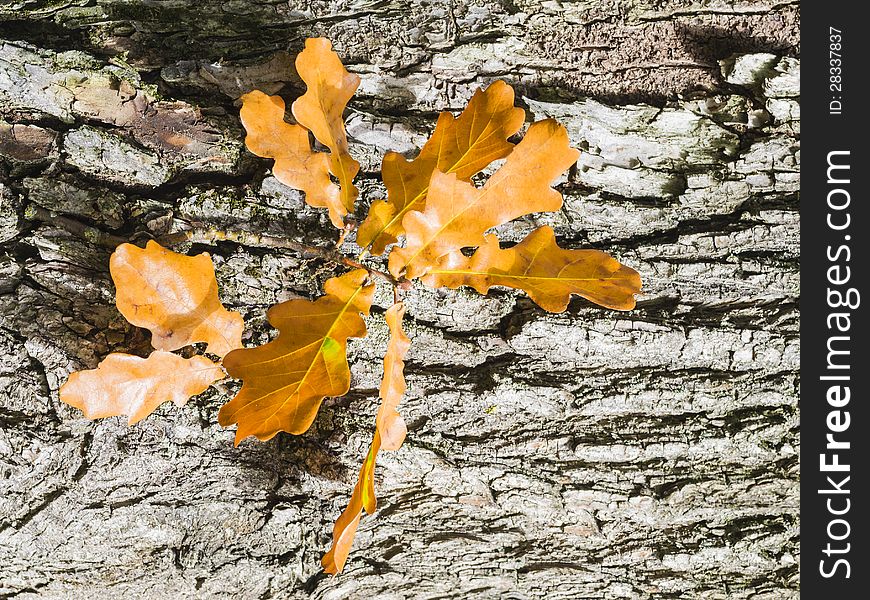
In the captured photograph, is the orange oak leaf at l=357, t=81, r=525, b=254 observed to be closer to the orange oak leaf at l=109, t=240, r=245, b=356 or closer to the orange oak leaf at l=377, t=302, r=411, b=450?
the orange oak leaf at l=377, t=302, r=411, b=450

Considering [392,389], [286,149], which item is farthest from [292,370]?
[286,149]

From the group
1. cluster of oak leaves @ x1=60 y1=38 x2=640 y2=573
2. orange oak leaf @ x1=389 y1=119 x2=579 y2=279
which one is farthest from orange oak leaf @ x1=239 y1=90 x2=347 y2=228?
orange oak leaf @ x1=389 y1=119 x2=579 y2=279

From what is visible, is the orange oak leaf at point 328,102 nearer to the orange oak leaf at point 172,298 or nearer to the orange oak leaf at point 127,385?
the orange oak leaf at point 172,298

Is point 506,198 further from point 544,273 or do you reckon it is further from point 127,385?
point 127,385

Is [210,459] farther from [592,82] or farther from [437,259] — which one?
[592,82]

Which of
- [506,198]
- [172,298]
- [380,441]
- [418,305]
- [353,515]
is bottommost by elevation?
[353,515]
